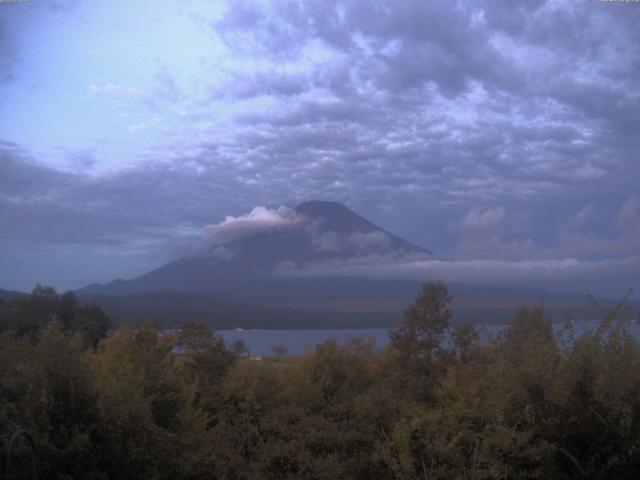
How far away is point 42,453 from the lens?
6.64 m

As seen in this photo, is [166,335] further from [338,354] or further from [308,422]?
[308,422]

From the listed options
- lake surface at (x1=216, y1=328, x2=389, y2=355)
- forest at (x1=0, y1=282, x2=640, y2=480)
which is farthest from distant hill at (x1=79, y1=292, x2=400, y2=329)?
forest at (x1=0, y1=282, x2=640, y2=480)

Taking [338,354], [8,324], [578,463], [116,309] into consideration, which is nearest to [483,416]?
[578,463]

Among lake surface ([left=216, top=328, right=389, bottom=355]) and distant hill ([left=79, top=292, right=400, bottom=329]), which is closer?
lake surface ([left=216, top=328, right=389, bottom=355])

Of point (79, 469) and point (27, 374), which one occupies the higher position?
point (27, 374)

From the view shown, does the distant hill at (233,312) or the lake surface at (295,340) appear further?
the distant hill at (233,312)

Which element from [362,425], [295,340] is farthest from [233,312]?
[362,425]

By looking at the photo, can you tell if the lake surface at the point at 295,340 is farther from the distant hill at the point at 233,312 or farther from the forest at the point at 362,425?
the distant hill at the point at 233,312

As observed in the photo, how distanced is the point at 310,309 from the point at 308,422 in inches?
2933

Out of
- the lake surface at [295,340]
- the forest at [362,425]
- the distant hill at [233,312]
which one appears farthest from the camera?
the distant hill at [233,312]

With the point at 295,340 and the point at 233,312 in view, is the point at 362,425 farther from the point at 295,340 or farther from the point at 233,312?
the point at 233,312

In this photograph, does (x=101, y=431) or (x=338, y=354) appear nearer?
(x=101, y=431)

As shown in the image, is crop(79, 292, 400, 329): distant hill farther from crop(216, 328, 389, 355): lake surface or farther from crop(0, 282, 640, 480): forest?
crop(0, 282, 640, 480): forest

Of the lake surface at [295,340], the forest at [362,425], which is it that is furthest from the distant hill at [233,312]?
the forest at [362,425]
